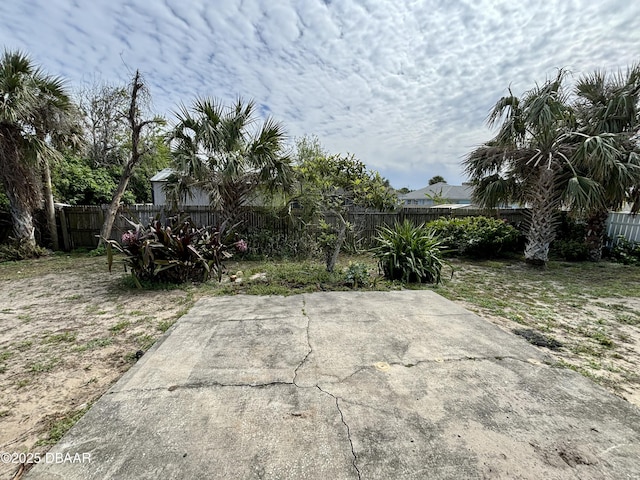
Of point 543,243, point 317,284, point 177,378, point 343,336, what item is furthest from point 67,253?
point 543,243

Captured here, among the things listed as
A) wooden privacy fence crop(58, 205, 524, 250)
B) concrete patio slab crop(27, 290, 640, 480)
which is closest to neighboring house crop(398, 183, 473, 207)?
wooden privacy fence crop(58, 205, 524, 250)

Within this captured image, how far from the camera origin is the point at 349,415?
59.8 inches

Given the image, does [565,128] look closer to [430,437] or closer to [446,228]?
[446,228]

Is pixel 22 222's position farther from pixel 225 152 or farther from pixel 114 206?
pixel 225 152

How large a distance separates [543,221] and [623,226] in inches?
104

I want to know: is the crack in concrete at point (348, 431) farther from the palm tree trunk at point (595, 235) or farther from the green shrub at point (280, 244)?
the palm tree trunk at point (595, 235)

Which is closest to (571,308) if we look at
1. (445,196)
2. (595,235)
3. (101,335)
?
(595,235)

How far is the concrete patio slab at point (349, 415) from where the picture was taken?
4.00 feet

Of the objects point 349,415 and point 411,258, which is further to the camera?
point 411,258

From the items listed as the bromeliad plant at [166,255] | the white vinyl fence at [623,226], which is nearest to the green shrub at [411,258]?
the bromeliad plant at [166,255]

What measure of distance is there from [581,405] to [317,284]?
10.4 ft

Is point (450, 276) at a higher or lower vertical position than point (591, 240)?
lower

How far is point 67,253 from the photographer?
7.32 metres

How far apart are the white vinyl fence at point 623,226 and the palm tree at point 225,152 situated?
8288 mm
